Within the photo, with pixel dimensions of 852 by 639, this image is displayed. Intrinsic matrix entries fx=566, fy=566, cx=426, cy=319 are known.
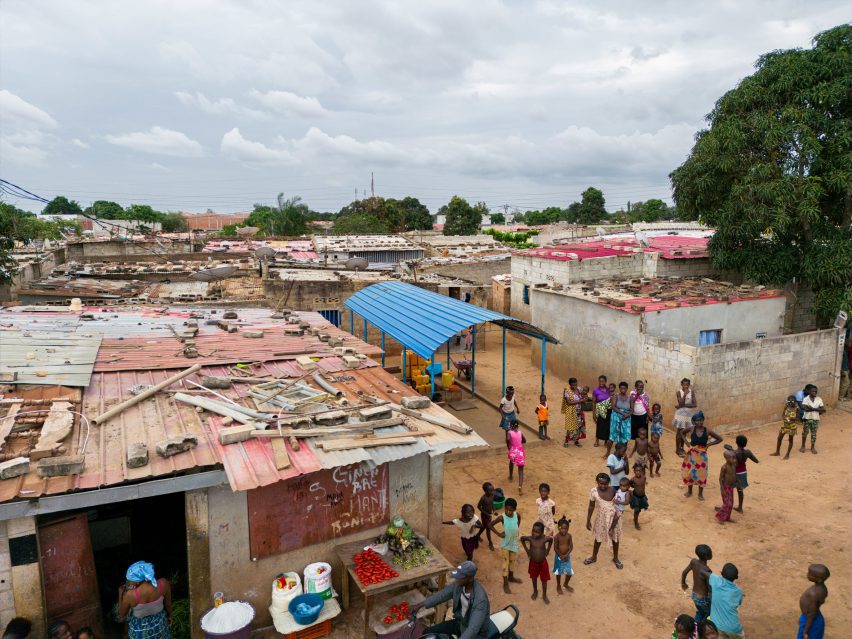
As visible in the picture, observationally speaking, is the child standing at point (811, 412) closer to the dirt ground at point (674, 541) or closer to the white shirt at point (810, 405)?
the white shirt at point (810, 405)

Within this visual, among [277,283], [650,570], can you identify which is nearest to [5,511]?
[650,570]

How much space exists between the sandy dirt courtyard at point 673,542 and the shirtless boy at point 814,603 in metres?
0.95

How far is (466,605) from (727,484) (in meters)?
5.71

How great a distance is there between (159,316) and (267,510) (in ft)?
24.5

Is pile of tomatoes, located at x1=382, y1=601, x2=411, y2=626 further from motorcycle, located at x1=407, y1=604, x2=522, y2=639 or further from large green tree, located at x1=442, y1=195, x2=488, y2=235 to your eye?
large green tree, located at x1=442, y1=195, x2=488, y2=235

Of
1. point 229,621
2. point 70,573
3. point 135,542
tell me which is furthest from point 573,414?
point 70,573

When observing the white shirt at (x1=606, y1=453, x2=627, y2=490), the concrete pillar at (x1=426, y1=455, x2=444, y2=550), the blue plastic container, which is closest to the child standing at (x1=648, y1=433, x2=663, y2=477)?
the white shirt at (x1=606, y1=453, x2=627, y2=490)

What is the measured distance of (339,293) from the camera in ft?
62.1

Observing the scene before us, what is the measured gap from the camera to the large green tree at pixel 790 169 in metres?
15.0

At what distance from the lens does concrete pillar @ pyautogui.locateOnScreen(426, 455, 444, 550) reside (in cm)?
715

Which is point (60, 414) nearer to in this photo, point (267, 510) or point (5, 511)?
point (5, 511)

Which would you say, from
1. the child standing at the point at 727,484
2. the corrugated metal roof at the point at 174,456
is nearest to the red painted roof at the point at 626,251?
the child standing at the point at 727,484

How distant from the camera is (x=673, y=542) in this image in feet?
28.2

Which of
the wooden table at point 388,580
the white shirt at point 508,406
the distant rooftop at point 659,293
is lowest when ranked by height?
the wooden table at point 388,580
